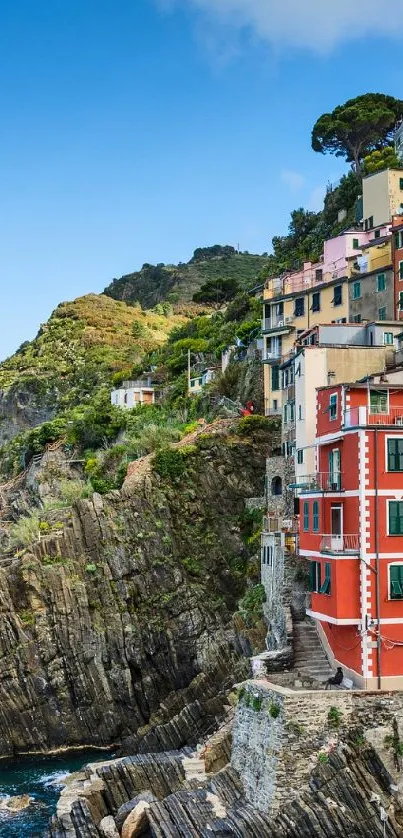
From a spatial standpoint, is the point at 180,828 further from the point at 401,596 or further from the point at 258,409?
the point at 258,409

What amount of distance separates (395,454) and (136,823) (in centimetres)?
1621

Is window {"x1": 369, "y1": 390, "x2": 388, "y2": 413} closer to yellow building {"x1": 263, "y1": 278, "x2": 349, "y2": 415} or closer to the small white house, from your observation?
yellow building {"x1": 263, "y1": 278, "x2": 349, "y2": 415}

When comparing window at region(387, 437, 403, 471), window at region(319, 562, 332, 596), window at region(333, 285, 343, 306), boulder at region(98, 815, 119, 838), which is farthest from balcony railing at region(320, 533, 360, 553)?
window at region(333, 285, 343, 306)

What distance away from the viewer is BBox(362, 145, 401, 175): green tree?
82.8 metres

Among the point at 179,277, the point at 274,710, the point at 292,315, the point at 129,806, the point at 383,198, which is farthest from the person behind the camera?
the point at 179,277

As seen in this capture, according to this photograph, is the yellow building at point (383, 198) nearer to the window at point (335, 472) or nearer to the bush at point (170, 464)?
the bush at point (170, 464)

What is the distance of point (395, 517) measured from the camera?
37094 millimetres

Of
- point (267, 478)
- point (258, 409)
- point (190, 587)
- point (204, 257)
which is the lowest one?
point (190, 587)

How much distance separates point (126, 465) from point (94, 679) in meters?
15.5

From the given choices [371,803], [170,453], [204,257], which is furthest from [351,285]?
[204,257]

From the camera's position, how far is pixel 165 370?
93.9m

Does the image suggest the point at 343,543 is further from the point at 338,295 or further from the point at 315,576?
the point at 338,295

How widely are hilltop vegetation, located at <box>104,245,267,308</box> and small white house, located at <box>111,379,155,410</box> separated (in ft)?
207

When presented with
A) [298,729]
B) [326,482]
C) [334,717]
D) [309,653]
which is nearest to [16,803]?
[309,653]
